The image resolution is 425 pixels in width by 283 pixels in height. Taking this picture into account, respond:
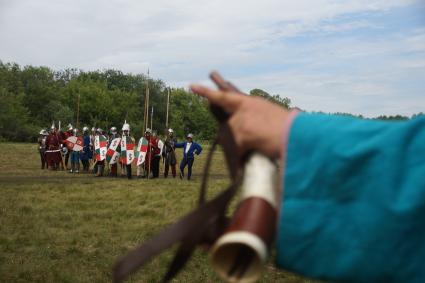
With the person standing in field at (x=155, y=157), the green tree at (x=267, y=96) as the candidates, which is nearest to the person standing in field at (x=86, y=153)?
the person standing in field at (x=155, y=157)

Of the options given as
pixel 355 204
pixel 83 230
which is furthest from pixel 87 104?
pixel 355 204

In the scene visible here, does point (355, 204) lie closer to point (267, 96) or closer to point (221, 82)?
point (221, 82)

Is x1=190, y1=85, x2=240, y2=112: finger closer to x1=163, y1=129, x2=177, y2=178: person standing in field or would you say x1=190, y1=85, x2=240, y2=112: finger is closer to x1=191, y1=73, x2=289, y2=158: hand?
x1=191, y1=73, x2=289, y2=158: hand

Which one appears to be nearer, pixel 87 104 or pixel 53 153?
pixel 53 153

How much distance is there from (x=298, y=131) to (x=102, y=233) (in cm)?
652

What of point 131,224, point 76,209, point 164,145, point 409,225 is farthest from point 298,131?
point 164,145

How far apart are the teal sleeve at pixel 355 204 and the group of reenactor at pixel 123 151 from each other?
16.6 metres

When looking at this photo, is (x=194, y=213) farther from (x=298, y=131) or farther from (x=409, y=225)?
(x=409, y=225)

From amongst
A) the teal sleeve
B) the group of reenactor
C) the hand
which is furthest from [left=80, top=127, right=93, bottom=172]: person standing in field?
the teal sleeve

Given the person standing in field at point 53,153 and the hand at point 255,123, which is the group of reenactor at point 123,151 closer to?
the person standing in field at point 53,153

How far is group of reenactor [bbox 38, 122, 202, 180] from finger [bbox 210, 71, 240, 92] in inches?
647

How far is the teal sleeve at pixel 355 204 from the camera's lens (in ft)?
3.38

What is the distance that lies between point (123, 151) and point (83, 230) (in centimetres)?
1088

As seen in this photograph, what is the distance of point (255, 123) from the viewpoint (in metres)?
1.15
